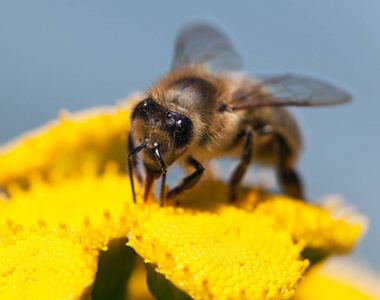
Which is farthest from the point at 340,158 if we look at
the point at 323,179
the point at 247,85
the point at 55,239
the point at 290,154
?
the point at 55,239

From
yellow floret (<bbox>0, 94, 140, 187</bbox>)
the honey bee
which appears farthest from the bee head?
yellow floret (<bbox>0, 94, 140, 187</bbox>)

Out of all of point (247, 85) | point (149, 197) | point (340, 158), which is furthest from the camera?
point (340, 158)

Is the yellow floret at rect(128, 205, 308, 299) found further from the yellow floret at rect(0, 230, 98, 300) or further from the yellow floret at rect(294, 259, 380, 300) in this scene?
the yellow floret at rect(294, 259, 380, 300)

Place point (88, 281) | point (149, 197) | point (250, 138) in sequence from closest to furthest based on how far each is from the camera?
point (88, 281) < point (149, 197) < point (250, 138)

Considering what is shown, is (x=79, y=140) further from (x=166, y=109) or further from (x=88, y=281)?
(x=88, y=281)

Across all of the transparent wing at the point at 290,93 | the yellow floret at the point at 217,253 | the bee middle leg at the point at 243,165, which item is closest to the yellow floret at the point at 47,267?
the yellow floret at the point at 217,253

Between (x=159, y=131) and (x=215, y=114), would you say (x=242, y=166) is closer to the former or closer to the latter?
→ (x=215, y=114)

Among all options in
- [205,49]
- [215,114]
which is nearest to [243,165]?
[215,114]

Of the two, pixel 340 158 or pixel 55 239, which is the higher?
pixel 55 239
